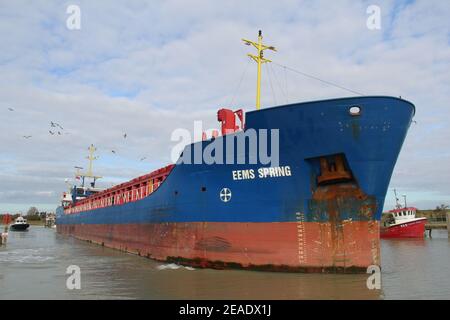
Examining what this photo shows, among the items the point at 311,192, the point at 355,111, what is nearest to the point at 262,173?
the point at 311,192

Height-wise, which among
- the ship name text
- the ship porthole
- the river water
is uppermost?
the ship porthole

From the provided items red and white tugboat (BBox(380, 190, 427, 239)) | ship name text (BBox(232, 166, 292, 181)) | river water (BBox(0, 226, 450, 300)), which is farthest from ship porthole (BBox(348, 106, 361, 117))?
red and white tugboat (BBox(380, 190, 427, 239))

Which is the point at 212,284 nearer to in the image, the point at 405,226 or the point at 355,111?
the point at 355,111

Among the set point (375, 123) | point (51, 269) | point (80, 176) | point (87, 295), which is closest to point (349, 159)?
point (375, 123)

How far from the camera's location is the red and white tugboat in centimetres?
3388

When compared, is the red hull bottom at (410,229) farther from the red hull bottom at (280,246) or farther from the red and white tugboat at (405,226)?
the red hull bottom at (280,246)

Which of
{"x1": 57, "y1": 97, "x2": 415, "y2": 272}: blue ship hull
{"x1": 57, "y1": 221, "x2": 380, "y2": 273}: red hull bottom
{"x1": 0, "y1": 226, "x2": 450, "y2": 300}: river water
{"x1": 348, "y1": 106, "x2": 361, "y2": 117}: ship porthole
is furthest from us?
{"x1": 57, "y1": 221, "x2": 380, "y2": 273}: red hull bottom

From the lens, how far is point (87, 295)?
8.49m

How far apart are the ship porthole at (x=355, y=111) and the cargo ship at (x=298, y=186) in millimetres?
24

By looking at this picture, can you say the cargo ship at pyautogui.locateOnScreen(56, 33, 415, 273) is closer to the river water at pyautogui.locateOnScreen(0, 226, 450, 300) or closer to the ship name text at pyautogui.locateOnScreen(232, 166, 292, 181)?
the ship name text at pyautogui.locateOnScreen(232, 166, 292, 181)

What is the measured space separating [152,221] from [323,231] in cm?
713

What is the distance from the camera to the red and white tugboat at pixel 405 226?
33.9m

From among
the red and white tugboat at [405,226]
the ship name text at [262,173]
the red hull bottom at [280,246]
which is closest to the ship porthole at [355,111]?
the ship name text at [262,173]

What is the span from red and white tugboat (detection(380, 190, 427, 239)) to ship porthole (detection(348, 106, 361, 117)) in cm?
2841
